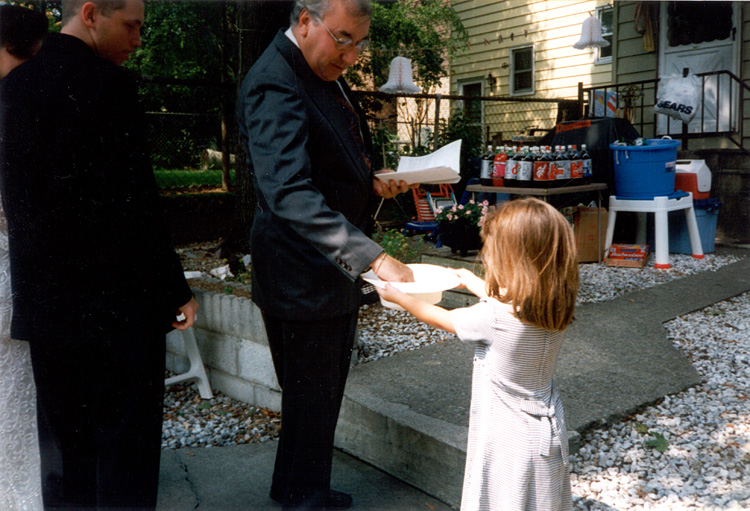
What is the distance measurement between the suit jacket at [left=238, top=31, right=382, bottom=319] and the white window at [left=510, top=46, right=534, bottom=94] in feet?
42.9

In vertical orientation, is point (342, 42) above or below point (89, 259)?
above

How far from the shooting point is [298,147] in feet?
6.19

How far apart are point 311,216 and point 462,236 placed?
150 inches

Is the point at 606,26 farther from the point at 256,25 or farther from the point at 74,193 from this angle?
the point at 74,193

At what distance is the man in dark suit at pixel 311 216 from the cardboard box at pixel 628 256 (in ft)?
17.1

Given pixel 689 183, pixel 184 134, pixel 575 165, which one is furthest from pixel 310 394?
pixel 184 134

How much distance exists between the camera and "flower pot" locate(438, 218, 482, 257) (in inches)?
216

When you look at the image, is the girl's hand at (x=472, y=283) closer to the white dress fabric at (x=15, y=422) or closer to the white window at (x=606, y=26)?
the white dress fabric at (x=15, y=422)

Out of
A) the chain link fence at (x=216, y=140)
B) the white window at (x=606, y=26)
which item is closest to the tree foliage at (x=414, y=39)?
the chain link fence at (x=216, y=140)

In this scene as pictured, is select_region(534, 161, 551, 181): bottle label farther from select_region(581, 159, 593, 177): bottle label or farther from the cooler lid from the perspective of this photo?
the cooler lid

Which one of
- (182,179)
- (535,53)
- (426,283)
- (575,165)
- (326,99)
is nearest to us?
(426,283)

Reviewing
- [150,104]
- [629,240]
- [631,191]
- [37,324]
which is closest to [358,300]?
[37,324]

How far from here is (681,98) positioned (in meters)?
8.49

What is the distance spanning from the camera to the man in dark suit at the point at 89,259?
1.73 m
